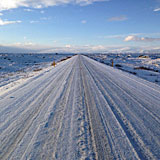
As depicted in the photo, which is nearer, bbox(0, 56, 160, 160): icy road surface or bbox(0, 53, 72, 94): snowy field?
bbox(0, 56, 160, 160): icy road surface

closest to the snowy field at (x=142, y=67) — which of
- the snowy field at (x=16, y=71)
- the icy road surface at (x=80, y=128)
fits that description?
the icy road surface at (x=80, y=128)

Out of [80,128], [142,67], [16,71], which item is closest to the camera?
[80,128]

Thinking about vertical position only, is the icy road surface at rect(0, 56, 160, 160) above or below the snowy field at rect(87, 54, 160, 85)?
above

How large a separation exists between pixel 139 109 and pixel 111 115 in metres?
1.25

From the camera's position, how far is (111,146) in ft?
10.2

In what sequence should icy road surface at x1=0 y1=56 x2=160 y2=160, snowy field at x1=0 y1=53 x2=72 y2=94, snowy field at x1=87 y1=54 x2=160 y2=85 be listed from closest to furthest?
icy road surface at x1=0 y1=56 x2=160 y2=160
snowy field at x1=0 y1=53 x2=72 y2=94
snowy field at x1=87 y1=54 x2=160 y2=85

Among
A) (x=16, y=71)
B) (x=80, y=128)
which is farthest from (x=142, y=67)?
(x=80, y=128)

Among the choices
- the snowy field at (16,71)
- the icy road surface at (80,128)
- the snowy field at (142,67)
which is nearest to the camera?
the icy road surface at (80,128)

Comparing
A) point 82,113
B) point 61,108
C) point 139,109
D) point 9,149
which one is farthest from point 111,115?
point 9,149

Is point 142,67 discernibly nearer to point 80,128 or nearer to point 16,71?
point 16,71

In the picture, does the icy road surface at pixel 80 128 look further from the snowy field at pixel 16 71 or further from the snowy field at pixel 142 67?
the snowy field at pixel 142 67

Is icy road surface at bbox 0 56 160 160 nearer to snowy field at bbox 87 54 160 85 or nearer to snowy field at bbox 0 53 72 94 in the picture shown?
snowy field at bbox 0 53 72 94

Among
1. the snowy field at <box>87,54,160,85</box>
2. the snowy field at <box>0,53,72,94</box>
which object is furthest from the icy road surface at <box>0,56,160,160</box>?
the snowy field at <box>87,54,160,85</box>

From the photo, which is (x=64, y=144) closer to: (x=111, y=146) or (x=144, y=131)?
(x=111, y=146)
